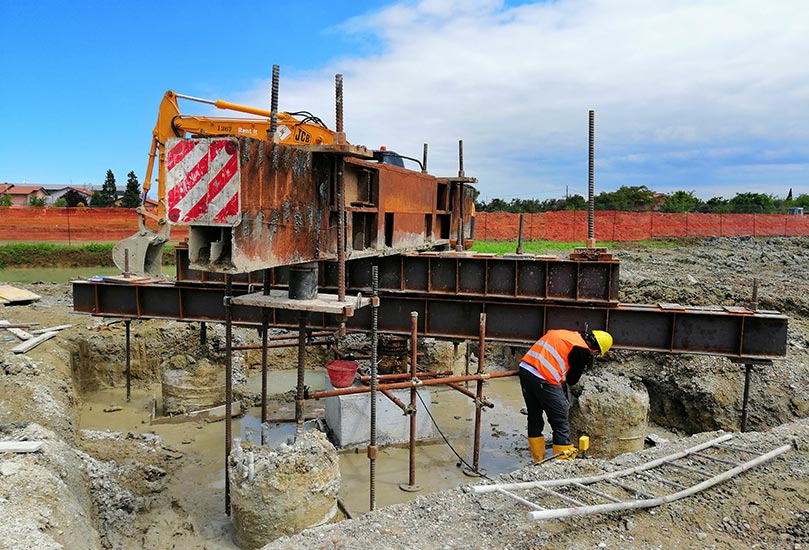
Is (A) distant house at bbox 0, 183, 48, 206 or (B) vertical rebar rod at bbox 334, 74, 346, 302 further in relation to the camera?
(A) distant house at bbox 0, 183, 48, 206

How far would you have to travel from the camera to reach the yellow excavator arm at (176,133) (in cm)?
995

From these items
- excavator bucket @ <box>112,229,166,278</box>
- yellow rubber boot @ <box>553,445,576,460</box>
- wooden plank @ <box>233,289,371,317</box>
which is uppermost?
excavator bucket @ <box>112,229,166,278</box>

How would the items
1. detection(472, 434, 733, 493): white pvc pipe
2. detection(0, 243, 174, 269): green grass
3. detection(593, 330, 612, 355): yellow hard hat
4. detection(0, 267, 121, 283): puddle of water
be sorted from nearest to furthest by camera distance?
detection(472, 434, 733, 493): white pvc pipe, detection(593, 330, 612, 355): yellow hard hat, detection(0, 267, 121, 283): puddle of water, detection(0, 243, 174, 269): green grass

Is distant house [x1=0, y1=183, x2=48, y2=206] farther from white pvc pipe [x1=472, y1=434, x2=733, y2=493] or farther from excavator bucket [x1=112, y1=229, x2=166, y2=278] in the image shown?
white pvc pipe [x1=472, y1=434, x2=733, y2=493]

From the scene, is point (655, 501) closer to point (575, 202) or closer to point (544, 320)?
point (544, 320)

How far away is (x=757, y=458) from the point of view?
542 cm

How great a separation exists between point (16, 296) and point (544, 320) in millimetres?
15093

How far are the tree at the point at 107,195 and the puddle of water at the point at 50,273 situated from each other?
3442cm

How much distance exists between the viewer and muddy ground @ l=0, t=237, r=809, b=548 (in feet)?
14.9

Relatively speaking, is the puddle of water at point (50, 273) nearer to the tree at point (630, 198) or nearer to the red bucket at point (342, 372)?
the red bucket at point (342, 372)

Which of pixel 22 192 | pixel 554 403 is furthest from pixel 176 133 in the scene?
pixel 22 192

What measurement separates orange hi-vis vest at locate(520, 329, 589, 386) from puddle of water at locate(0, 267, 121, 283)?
20.3m

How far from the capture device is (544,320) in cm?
880

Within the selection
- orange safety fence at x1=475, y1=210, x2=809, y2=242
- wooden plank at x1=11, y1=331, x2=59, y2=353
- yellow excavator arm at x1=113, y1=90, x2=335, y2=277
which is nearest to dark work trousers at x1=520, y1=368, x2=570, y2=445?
yellow excavator arm at x1=113, y1=90, x2=335, y2=277
